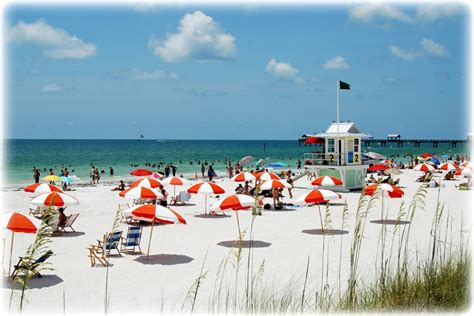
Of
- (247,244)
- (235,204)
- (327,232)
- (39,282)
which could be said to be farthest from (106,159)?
(39,282)

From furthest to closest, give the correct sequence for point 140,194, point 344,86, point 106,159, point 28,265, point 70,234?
point 106,159 < point 344,86 < point 140,194 < point 70,234 < point 28,265

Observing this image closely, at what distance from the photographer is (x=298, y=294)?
8.66m

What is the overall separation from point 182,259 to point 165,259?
1.28 feet

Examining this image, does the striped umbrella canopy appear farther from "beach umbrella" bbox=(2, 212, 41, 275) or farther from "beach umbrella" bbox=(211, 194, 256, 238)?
"beach umbrella" bbox=(2, 212, 41, 275)

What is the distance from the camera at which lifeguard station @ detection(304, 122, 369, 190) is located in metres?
30.2

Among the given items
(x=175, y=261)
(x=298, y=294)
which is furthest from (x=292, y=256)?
(x=298, y=294)

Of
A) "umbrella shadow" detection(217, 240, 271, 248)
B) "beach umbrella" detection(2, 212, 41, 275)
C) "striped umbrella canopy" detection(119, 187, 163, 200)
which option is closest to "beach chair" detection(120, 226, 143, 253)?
"umbrella shadow" detection(217, 240, 271, 248)

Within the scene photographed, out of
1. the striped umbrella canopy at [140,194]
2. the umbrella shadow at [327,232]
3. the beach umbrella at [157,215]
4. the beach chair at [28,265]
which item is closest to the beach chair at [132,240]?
the beach umbrella at [157,215]

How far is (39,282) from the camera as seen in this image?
10.0 m

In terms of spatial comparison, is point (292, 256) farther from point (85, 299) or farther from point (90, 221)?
point (90, 221)

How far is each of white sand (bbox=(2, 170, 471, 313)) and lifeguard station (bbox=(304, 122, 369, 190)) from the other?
30.1ft

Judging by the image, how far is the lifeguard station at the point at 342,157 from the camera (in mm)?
30250

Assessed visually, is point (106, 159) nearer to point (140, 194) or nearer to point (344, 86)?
point (344, 86)

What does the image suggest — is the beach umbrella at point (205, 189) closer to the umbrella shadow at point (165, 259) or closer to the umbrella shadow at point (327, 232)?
the umbrella shadow at point (327, 232)
